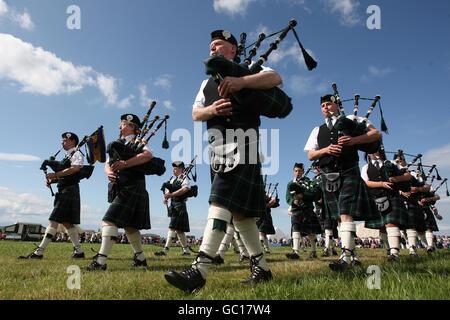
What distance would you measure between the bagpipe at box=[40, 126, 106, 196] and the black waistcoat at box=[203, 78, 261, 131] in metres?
4.81

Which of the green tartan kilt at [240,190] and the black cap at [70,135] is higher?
the black cap at [70,135]

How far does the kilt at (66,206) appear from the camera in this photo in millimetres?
6027

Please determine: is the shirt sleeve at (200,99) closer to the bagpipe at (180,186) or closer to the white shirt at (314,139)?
the white shirt at (314,139)

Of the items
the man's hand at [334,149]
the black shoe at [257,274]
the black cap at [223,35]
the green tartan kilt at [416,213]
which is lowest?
the black shoe at [257,274]

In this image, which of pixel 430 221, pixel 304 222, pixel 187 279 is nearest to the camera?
pixel 187 279

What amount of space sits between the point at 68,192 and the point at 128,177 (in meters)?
2.73

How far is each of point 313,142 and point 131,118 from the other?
2979 mm

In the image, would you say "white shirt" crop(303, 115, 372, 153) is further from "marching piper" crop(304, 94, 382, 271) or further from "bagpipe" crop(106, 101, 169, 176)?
"bagpipe" crop(106, 101, 169, 176)

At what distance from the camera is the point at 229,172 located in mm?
2238

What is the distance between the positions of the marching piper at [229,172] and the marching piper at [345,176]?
1.50 meters

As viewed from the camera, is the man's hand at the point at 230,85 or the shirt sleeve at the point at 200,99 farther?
the shirt sleeve at the point at 200,99

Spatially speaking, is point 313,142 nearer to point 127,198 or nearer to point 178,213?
point 127,198

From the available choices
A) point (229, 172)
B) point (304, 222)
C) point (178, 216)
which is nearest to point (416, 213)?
point (304, 222)

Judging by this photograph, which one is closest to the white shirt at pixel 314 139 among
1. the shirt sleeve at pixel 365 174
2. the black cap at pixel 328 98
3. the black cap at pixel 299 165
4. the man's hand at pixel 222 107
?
the black cap at pixel 328 98
